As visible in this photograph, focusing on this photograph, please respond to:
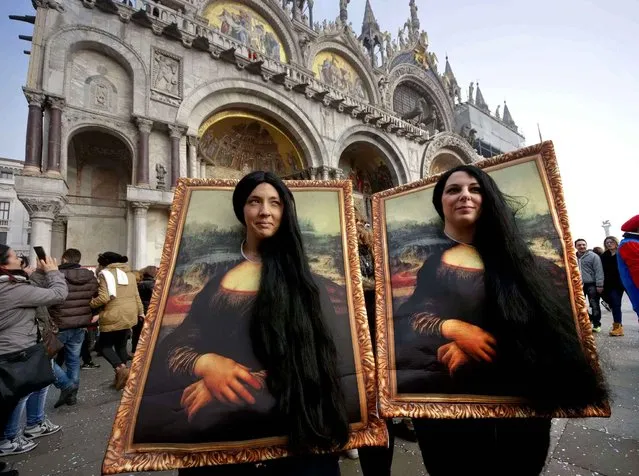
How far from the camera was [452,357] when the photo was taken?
3.91ft

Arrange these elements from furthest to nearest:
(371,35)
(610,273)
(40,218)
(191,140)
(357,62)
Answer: (371,35) → (357,62) → (191,140) → (40,218) → (610,273)

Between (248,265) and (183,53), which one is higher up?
(183,53)

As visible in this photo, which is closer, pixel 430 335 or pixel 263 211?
pixel 430 335

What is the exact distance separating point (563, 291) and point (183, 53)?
12.8 m

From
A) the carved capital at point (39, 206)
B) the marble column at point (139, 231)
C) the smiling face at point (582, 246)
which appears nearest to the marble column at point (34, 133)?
the carved capital at point (39, 206)

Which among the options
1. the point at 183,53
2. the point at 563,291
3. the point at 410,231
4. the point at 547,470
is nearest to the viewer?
the point at 563,291

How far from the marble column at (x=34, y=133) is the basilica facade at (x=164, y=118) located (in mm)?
28

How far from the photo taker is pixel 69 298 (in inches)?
148

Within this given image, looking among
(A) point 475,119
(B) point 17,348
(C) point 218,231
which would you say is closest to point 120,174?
(B) point 17,348

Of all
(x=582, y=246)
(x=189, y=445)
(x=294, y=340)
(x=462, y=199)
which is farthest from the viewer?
(x=582, y=246)

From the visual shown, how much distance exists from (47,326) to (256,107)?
1101 centimetres

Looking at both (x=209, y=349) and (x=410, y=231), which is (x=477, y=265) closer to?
(x=410, y=231)

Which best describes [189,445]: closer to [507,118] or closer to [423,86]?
[423,86]

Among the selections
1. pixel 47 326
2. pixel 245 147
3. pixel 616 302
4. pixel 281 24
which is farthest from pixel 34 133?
pixel 616 302
